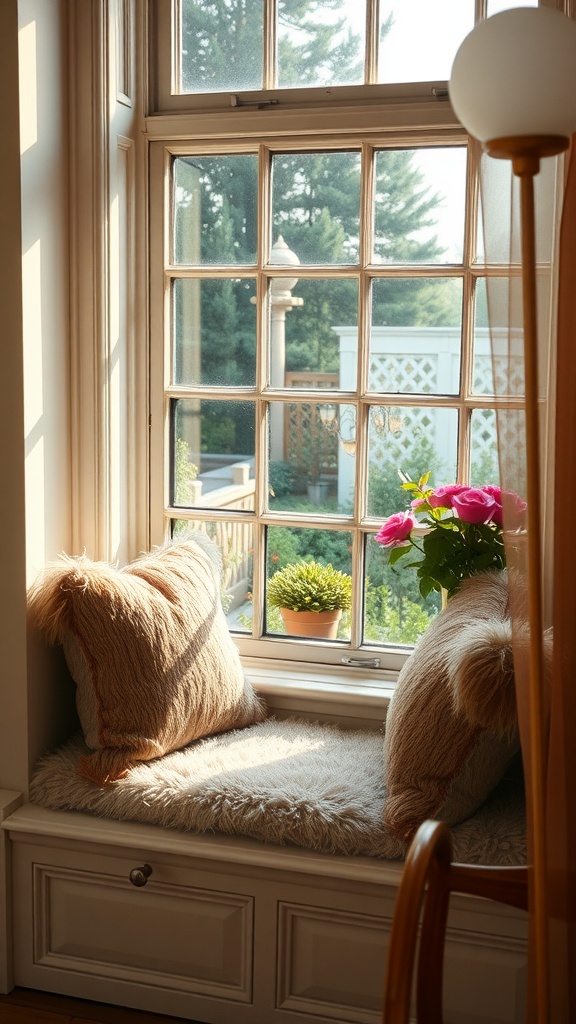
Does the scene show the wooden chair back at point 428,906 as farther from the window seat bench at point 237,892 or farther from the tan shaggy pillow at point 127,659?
the tan shaggy pillow at point 127,659

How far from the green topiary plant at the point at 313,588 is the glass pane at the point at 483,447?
0.45 metres

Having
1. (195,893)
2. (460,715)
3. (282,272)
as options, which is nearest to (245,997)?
(195,893)

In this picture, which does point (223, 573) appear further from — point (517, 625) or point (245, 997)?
point (517, 625)

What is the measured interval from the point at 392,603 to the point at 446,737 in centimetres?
70

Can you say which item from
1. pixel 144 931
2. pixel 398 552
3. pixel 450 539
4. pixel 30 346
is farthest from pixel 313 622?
pixel 30 346

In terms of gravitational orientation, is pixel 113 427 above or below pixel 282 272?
below

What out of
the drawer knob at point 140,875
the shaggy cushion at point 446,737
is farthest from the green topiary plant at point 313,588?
the drawer knob at point 140,875

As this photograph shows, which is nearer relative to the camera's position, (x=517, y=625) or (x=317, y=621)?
(x=517, y=625)

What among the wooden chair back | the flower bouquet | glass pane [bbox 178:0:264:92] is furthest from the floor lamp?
glass pane [bbox 178:0:264:92]

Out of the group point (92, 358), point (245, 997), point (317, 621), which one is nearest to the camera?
point (245, 997)

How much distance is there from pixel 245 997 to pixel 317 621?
92 cm

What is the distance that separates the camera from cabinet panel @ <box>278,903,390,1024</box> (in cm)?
192

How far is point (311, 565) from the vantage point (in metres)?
2.54

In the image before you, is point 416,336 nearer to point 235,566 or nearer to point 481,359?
point 481,359
